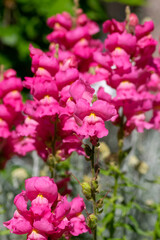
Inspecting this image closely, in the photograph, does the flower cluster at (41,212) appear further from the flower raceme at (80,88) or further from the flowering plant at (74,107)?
the flower raceme at (80,88)

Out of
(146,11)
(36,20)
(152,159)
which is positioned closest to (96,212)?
(152,159)

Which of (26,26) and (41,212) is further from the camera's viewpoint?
(26,26)

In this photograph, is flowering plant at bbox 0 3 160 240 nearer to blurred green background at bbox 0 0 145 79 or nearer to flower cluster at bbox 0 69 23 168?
flower cluster at bbox 0 69 23 168

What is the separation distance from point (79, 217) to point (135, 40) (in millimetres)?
471

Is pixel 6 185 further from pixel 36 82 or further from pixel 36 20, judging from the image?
pixel 36 20

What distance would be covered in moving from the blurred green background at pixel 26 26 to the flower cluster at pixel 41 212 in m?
1.69

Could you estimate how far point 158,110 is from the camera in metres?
1.15

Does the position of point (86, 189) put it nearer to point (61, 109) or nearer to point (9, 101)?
point (61, 109)

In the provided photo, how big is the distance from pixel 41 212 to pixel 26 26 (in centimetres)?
181

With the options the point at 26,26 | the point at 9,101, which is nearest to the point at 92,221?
the point at 9,101

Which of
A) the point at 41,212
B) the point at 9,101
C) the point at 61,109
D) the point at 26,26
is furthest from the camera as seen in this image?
the point at 26,26

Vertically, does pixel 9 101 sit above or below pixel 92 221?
above

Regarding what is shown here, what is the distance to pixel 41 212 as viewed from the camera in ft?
2.17

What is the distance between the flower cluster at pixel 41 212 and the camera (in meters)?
0.66
